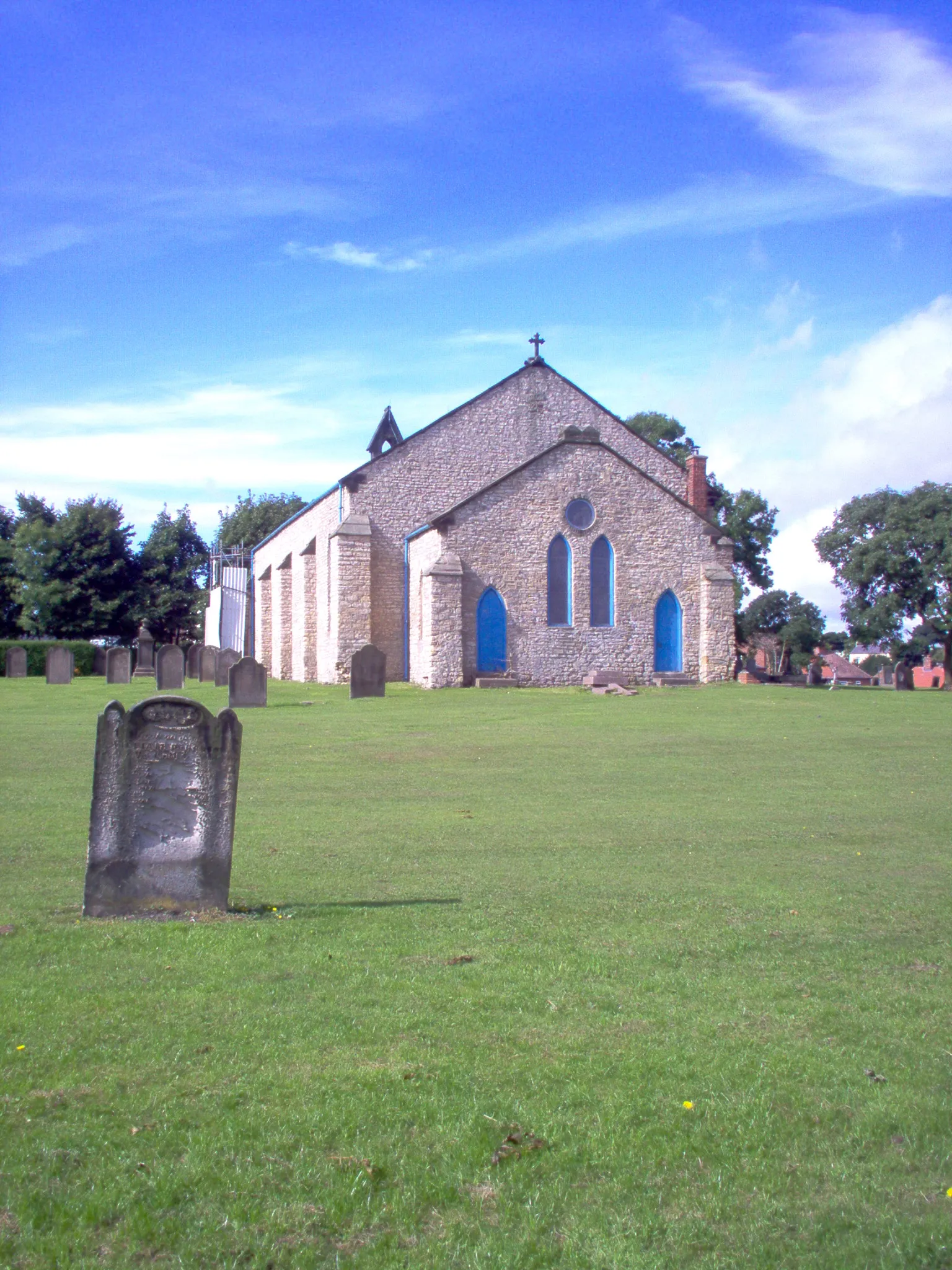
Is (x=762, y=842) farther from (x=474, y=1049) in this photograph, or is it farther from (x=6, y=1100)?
(x=6, y=1100)

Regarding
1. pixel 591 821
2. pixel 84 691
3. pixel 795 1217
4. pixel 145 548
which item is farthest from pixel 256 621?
pixel 795 1217

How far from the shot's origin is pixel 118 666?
30.7m

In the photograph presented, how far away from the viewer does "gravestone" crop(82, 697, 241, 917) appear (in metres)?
6.00

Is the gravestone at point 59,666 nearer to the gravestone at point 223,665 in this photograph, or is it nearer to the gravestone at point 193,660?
the gravestone at point 193,660

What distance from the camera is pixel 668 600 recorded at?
32.3 m

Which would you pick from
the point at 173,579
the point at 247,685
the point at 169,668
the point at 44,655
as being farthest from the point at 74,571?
the point at 247,685

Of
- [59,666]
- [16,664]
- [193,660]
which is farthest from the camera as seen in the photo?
[16,664]

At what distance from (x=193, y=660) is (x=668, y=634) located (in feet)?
52.4

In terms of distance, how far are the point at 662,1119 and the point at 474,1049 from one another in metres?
0.85

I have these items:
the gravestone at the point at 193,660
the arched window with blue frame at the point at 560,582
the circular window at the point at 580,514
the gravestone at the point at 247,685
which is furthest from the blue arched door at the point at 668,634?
the gravestone at the point at 193,660

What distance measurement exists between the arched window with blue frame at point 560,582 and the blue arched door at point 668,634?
9.82 ft

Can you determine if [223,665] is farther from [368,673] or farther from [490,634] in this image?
[368,673]

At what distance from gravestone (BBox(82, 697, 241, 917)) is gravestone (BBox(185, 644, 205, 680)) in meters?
28.7

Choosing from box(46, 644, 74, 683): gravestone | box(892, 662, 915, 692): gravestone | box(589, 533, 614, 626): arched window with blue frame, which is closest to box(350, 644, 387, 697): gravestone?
box(589, 533, 614, 626): arched window with blue frame
